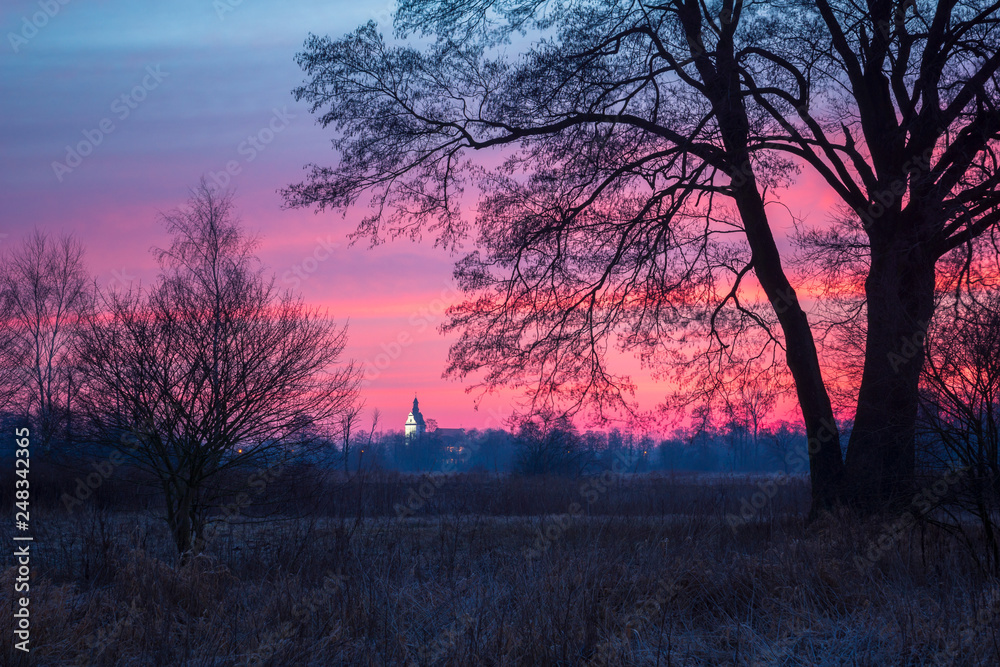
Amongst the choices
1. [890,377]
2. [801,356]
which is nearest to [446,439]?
[801,356]

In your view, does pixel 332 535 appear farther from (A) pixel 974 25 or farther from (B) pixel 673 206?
(A) pixel 974 25

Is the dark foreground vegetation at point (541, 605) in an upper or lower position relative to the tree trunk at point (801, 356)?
lower

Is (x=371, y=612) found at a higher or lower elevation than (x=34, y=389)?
lower

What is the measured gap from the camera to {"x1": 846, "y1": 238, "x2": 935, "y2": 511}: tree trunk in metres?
6.79

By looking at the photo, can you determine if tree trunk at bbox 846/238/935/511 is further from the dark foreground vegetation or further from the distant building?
the distant building

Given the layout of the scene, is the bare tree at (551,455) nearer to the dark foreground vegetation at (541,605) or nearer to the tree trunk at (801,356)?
the tree trunk at (801,356)

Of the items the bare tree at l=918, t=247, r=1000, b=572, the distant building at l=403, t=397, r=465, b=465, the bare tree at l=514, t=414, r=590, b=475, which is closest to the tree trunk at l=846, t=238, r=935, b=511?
the bare tree at l=918, t=247, r=1000, b=572

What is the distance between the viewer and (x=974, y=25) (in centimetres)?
977

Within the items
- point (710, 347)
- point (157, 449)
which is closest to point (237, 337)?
point (157, 449)

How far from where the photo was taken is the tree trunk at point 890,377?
679 cm

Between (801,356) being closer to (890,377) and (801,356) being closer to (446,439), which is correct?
(890,377)

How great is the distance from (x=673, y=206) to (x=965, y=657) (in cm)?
766

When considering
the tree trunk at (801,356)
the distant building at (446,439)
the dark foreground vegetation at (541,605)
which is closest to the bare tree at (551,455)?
the distant building at (446,439)

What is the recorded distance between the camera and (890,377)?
288 inches
